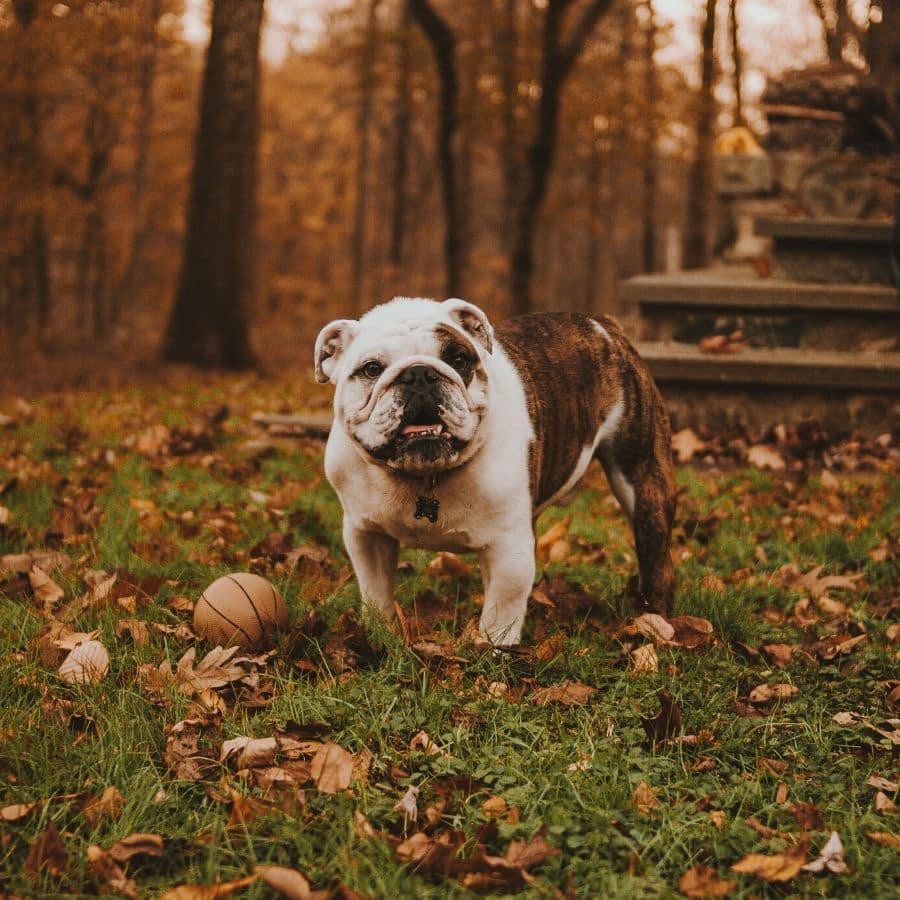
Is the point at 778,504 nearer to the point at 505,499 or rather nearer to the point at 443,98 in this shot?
the point at 505,499

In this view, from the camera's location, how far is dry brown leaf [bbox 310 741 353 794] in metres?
2.55

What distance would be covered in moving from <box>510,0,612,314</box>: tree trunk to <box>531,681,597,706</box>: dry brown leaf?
37.7ft

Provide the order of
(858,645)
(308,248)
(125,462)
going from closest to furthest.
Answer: (858,645) → (125,462) → (308,248)

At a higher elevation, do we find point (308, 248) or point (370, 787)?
point (308, 248)

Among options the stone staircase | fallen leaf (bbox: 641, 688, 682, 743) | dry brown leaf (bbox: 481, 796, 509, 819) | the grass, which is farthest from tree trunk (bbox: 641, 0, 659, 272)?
dry brown leaf (bbox: 481, 796, 509, 819)

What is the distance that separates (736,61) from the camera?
77.6ft

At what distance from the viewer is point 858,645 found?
3.61 metres

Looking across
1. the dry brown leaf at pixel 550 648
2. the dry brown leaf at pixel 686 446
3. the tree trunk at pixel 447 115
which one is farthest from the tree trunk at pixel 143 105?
the dry brown leaf at pixel 550 648

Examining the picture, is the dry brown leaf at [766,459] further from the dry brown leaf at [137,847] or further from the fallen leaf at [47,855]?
the fallen leaf at [47,855]

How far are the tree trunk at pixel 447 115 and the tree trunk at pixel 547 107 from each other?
1388 millimetres

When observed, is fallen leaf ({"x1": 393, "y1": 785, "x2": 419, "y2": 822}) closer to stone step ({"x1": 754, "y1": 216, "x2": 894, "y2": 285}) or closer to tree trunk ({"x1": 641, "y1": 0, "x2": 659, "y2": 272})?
stone step ({"x1": 754, "y1": 216, "x2": 894, "y2": 285})

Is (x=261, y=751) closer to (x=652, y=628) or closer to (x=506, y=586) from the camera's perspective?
(x=506, y=586)

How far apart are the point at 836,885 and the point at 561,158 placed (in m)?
25.9

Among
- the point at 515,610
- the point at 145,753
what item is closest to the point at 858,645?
the point at 515,610
